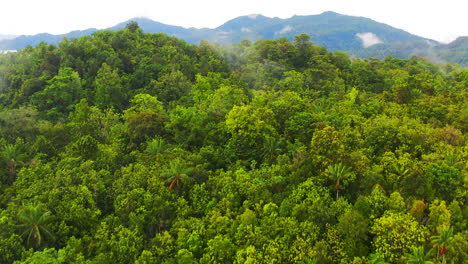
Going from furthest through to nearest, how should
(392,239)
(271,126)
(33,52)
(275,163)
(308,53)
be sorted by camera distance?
(308,53) < (33,52) < (271,126) < (275,163) < (392,239)

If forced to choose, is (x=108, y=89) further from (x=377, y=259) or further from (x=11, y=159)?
(x=377, y=259)

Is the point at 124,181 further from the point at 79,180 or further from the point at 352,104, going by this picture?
the point at 352,104

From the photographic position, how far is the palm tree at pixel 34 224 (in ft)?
88.1

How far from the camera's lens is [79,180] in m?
32.9

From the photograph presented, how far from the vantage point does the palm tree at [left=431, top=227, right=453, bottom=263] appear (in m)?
22.0

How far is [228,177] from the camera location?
33062 millimetres

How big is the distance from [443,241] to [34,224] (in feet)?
99.1

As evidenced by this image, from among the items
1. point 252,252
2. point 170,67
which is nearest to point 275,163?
point 252,252

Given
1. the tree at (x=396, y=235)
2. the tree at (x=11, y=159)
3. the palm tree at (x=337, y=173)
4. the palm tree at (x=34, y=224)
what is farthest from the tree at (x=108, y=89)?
the tree at (x=396, y=235)

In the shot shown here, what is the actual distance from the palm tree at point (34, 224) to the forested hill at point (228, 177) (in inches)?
4.9

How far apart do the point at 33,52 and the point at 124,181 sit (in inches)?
1816

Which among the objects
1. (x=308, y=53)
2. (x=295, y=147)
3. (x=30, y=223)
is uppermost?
(x=308, y=53)

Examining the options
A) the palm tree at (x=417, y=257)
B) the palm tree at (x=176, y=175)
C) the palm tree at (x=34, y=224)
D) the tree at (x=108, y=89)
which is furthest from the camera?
the tree at (x=108, y=89)

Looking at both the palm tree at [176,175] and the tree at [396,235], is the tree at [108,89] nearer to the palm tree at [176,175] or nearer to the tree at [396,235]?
the palm tree at [176,175]
